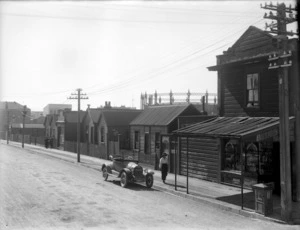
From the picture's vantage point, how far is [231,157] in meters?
18.9

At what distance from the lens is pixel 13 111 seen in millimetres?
126000

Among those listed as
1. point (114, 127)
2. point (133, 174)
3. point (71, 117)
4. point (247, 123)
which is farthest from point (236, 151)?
point (71, 117)

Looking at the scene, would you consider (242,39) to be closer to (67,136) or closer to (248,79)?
(248,79)

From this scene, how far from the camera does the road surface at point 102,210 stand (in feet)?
36.3

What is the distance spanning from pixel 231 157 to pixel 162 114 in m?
11.7

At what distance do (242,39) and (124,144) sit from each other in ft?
71.5

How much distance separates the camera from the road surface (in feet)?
36.3

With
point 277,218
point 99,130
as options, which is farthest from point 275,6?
point 99,130

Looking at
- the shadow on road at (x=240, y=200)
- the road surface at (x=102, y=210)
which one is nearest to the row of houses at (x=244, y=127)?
the shadow on road at (x=240, y=200)

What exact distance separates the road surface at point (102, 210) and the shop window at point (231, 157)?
4.53 m

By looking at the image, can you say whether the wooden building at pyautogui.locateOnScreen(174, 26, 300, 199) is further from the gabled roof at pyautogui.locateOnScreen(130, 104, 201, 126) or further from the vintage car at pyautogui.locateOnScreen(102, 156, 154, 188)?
the gabled roof at pyautogui.locateOnScreen(130, 104, 201, 126)

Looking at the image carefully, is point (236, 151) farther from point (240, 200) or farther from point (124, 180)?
point (124, 180)

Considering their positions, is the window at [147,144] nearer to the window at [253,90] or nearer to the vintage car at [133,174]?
the vintage car at [133,174]

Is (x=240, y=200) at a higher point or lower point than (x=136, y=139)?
lower
